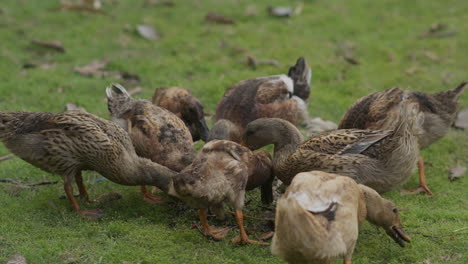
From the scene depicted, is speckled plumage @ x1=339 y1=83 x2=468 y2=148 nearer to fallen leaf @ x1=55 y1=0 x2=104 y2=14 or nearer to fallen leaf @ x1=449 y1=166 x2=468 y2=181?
fallen leaf @ x1=449 y1=166 x2=468 y2=181

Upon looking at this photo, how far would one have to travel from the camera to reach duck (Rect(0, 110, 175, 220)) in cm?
599

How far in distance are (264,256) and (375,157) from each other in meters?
1.52

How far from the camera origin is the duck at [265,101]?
7.54 meters

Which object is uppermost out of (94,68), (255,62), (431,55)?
(431,55)

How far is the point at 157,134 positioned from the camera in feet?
21.4

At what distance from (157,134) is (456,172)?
3674 mm

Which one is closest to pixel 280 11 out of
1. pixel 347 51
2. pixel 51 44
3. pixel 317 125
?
pixel 347 51

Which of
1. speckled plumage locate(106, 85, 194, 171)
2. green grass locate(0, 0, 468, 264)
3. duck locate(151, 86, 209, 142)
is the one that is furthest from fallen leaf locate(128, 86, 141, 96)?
speckled plumage locate(106, 85, 194, 171)

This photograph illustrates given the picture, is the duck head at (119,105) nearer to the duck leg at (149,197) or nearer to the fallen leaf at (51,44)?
the duck leg at (149,197)

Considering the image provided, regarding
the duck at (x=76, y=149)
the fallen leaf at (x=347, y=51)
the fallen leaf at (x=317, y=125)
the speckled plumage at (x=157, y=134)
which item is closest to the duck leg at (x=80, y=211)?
the duck at (x=76, y=149)

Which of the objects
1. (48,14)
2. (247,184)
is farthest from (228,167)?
(48,14)

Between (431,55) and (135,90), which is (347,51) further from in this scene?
(135,90)

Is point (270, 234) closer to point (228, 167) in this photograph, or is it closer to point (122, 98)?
point (228, 167)

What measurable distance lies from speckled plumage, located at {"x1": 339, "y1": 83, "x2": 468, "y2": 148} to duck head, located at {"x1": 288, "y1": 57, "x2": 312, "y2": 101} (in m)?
1.23
